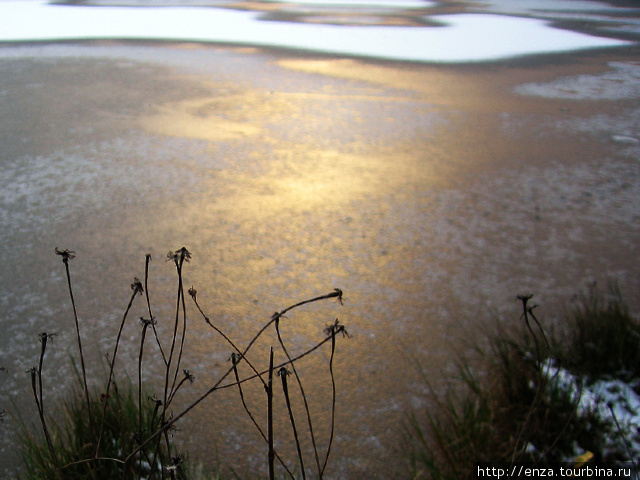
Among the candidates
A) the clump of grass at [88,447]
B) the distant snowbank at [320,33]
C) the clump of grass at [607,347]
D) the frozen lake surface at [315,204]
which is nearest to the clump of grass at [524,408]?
the clump of grass at [607,347]

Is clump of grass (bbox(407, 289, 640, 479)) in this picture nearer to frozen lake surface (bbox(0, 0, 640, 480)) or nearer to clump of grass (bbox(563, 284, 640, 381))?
clump of grass (bbox(563, 284, 640, 381))

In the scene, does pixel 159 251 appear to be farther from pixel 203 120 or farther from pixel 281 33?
pixel 281 33

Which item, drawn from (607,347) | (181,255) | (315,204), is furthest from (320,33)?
(181,255)

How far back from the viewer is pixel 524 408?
1543 millimetres

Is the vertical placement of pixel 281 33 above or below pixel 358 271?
above

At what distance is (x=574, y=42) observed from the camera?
6465 mm

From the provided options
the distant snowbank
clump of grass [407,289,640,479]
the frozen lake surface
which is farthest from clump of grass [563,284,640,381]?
the distant snowbank

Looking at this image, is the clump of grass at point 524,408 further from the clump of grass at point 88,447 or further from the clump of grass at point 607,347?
the clump of grass at point 88,447

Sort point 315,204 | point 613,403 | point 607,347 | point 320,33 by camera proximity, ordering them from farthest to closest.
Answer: point 320,33, point 315,204, point 607,347, point 613,403

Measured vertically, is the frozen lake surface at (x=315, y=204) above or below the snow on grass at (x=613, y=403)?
above

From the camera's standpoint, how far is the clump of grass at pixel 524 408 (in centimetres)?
140

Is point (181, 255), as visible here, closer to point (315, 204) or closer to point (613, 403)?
point (613, 403)

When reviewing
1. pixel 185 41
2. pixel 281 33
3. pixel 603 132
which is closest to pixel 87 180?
pixel 603 132

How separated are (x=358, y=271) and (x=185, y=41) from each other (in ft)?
15.3
